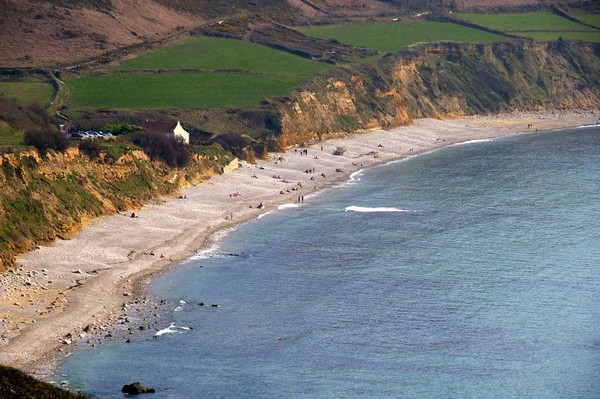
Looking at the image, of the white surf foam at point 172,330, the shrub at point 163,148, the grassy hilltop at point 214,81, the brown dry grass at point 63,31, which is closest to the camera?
the white surf foam at point 172,330

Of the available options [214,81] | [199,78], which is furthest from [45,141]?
[199,78]

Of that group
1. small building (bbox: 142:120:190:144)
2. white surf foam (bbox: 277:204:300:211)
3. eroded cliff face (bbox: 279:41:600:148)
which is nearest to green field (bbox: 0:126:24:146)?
small building (bbox: 142:120:190:144)

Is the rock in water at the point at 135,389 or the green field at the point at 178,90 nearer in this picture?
the rock in water at the point at 135,389

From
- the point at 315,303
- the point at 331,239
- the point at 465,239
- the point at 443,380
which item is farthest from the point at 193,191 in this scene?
the point at 443,380

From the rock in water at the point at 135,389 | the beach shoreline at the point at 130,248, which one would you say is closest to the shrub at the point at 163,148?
the beach shoreline at the point at 130,248

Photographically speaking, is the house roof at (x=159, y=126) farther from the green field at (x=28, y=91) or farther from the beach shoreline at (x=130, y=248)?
the green field at (x=28, y=91)

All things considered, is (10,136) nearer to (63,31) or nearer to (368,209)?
(368,209)

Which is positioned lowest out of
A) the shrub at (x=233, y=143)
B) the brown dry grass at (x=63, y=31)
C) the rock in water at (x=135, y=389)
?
the shrub at (x=233, y=143)
